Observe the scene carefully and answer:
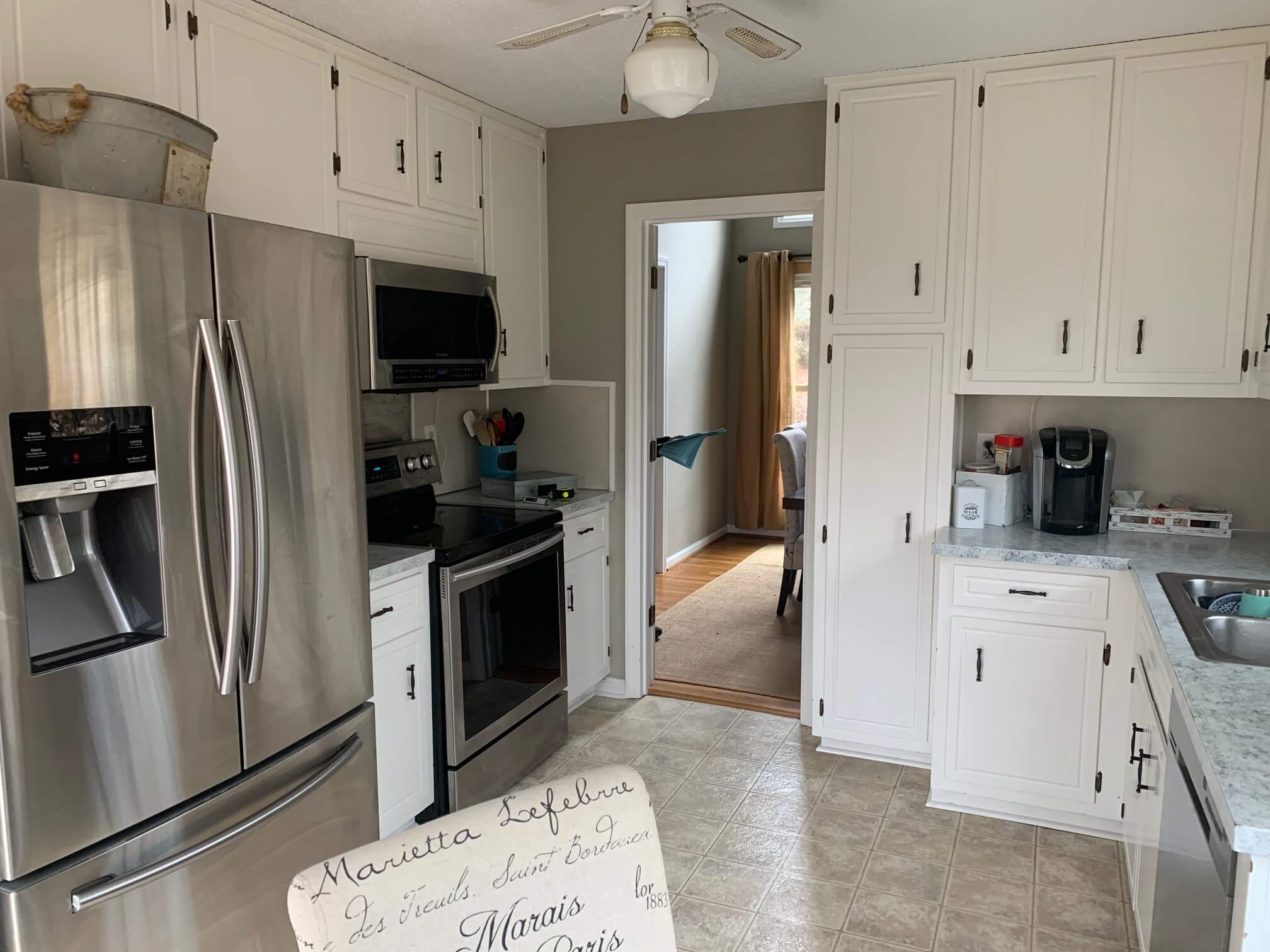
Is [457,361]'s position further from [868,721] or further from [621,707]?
[868,721]

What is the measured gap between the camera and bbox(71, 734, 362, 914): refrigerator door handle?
65.0 inches

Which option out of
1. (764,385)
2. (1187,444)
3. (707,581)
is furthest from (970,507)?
(764,385)

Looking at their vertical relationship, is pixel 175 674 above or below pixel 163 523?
below

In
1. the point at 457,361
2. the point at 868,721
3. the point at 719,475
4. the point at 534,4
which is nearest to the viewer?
the point at 534,4

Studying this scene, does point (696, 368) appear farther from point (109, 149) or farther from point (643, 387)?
point (109, 149)

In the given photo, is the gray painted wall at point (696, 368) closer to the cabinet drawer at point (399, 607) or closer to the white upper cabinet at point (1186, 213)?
the white upper cabinet at point (1186, 213)

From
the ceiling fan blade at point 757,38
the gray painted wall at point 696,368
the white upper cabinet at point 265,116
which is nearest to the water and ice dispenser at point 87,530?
the white upper cabinet at point 265,116

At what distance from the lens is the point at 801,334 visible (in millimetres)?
7297

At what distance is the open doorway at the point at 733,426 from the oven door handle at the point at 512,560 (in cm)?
155

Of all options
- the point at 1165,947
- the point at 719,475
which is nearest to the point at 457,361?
the point at 1165,947

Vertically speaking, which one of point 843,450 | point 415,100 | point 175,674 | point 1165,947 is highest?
point 415,100

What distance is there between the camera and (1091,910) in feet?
8.31

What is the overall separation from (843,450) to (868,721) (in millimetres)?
1003

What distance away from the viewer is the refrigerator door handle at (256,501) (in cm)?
188
